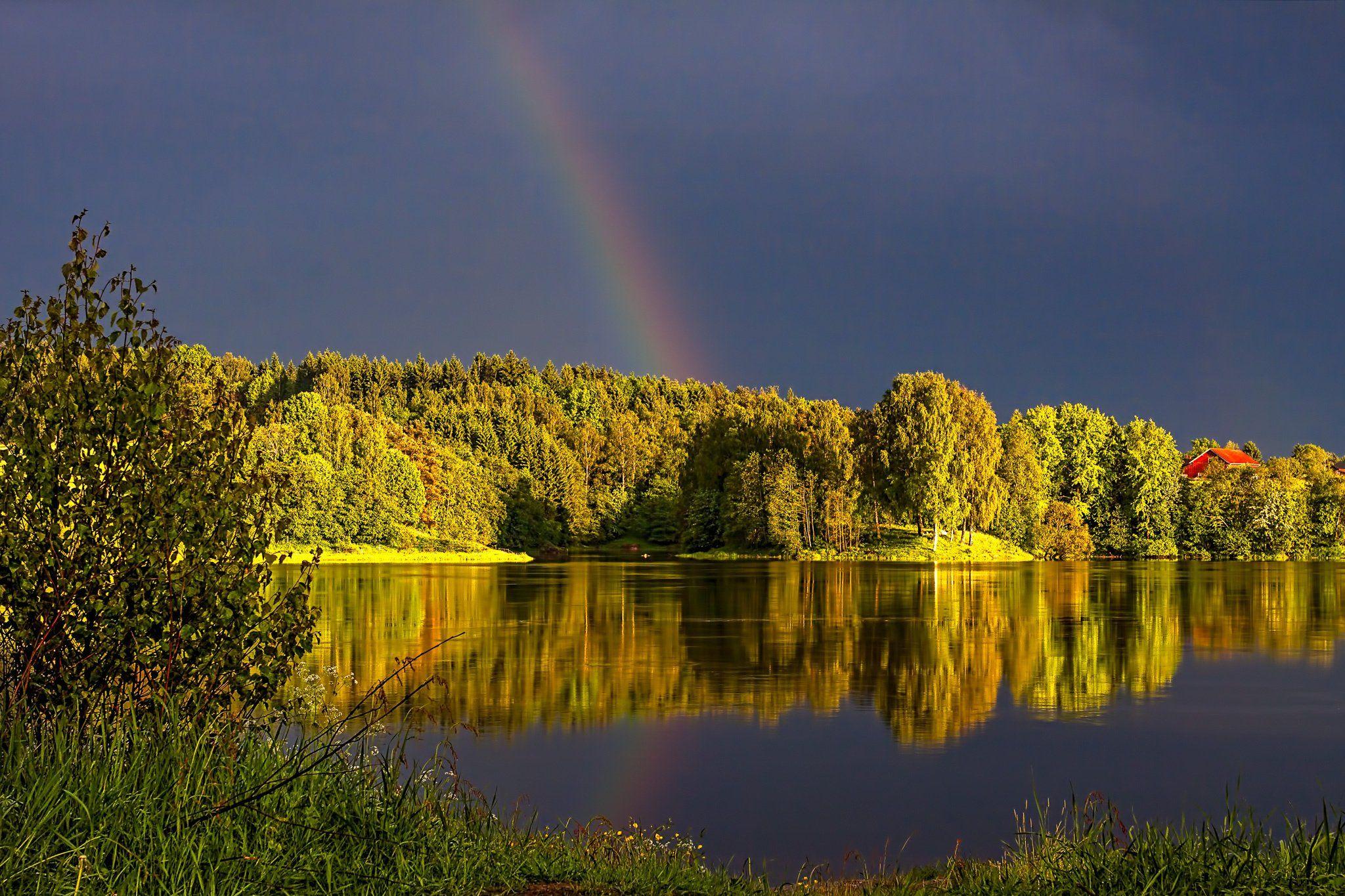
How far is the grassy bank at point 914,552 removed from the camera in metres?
92.8

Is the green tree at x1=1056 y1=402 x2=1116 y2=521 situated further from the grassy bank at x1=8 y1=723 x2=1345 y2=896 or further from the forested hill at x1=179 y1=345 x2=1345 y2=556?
the grassy bank at x1=8 y1=723 x2=1345 y2=896

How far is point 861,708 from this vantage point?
66.3 feet

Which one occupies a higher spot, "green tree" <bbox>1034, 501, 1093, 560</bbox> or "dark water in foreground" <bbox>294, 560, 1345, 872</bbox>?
"green tree" <bbox>1034, 501, 1093, 560</bbox>

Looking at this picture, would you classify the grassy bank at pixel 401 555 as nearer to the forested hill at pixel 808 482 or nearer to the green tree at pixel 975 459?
the forested hill at pixel 808 482

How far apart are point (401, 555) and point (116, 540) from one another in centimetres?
8133

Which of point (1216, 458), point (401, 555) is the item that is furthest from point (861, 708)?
point (1216, 458)

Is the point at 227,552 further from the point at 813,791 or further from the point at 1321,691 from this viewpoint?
the point at 1321,691

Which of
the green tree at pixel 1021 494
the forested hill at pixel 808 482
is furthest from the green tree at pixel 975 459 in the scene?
the green tree at pixel 1021 494

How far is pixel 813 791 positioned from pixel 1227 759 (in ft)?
22.2

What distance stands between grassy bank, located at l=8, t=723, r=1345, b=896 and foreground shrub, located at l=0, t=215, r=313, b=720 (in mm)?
503

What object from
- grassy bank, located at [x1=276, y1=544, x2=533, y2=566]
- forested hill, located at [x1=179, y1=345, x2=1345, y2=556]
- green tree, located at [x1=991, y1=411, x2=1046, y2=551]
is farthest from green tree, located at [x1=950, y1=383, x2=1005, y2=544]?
grassy bank, located at [x1=276, y1=544, x2=533, y2=566]

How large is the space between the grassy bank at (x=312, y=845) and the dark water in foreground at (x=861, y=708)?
1186 millimetres

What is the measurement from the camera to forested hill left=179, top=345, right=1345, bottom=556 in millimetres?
89125

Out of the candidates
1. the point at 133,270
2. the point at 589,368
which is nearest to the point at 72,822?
the point at 133,270
